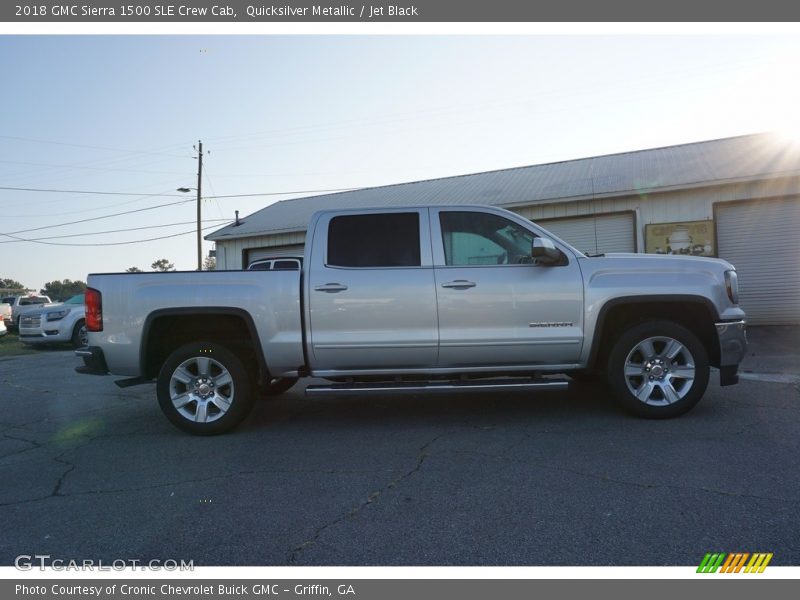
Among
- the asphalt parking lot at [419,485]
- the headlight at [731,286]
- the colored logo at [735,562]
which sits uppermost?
the headlight at [731,286]

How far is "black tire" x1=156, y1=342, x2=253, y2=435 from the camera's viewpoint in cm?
516

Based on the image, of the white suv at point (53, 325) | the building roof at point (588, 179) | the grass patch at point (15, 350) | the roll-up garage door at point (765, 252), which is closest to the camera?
the roll-up garage door at point (765, 252)

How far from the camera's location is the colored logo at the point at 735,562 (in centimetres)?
264

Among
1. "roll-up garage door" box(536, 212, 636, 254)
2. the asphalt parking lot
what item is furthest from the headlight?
"roll-up garage door" box(536, 212, 636, 254)

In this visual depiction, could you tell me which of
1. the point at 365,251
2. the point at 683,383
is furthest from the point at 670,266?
the point at 365,251

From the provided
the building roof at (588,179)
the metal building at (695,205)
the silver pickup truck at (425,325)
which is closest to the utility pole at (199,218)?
the building roof at (588,179)

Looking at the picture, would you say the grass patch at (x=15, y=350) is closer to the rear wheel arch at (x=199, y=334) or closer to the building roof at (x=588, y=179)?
the building roof at (x=588, y=179)

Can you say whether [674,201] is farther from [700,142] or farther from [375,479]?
[375,479]

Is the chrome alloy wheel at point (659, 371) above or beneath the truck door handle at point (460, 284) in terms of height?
beneath

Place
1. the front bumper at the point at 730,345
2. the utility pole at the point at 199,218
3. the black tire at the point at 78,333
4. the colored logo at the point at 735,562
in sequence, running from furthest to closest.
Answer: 1. the utility pole at the point at 199,218
2. the black tire at the point at 78,333
3. the front bumper at the point at 730,345
4. the colored logo at the point at 735,562

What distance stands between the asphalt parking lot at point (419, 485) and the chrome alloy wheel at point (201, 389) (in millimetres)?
255

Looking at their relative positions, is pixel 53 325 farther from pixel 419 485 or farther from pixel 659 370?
pixel 659 370

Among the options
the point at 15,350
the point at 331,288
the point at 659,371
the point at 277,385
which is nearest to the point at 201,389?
the point at 277,385

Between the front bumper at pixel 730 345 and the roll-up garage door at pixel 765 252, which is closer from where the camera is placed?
the front bumper at pixel 730 345
